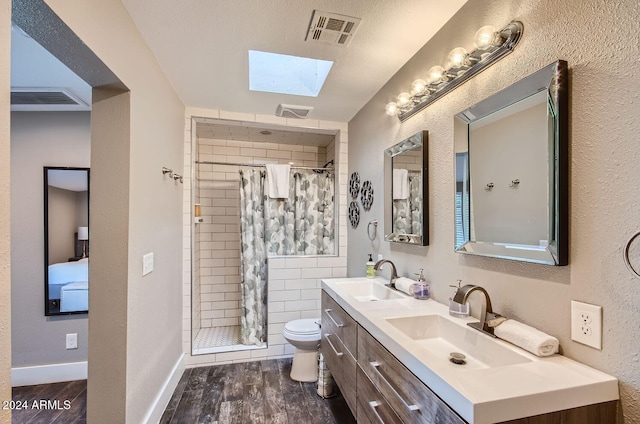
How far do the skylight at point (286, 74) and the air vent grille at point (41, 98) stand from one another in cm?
138

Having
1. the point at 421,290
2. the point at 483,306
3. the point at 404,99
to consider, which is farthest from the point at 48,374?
the point at 404,99

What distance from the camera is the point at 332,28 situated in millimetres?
1604

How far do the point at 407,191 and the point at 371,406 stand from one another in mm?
1241

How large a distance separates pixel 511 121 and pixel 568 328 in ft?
2.58

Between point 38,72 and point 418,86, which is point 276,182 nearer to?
point 418,86

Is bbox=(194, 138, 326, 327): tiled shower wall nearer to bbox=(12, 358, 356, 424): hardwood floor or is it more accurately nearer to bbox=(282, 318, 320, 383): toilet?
bbox=(12, 358, 356, 424): hardwood floor

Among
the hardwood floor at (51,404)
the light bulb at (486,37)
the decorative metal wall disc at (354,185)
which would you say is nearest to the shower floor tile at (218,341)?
the hardwood floor at (51,404)

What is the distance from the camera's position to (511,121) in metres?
1.20

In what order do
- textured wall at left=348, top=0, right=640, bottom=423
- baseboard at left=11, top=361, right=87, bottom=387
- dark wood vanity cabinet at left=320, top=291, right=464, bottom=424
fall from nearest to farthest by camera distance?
textured wall at left=348, top=0, right=640, bottom=423 → dark wood vanity cabinet at left=320, top=291, right=464, bottom=424 → baseboard at left=11, top=361, right=87, bottom=387

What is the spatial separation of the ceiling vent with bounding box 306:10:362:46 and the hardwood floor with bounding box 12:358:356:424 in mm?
2403

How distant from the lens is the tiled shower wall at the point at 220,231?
3.57 m

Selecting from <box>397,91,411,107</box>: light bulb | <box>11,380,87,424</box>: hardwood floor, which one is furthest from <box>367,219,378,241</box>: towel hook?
<box>11,380,87,424</box>: hardwood floor

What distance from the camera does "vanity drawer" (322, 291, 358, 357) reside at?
1.59 meters

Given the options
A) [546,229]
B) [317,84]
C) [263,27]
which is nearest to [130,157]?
[263,27]
